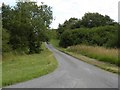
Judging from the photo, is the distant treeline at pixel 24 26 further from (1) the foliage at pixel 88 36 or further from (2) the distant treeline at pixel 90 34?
(1) the foliage at pixel 88 36

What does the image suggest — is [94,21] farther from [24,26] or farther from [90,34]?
[24,26]

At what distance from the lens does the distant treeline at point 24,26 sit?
5062 centimetres

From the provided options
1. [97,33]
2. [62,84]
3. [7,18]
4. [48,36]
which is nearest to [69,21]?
[97,33]

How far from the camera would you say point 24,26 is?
52.1m

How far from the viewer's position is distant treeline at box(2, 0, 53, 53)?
1993 inches

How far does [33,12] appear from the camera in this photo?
2308 inches

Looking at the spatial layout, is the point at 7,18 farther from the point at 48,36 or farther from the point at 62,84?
the point at 62,84

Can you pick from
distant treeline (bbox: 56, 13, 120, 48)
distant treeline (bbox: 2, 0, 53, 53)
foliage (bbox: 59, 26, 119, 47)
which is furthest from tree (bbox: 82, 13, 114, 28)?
distant treeline (bbox: 2, 0, 53, 53)

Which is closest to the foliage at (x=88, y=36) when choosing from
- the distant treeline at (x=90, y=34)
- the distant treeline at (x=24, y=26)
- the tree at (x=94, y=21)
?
the distant treeline at (x=90, y=34)

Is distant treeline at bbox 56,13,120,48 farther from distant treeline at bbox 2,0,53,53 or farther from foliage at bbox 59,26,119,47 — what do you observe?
distant treeline at bbox 2,0,53,53

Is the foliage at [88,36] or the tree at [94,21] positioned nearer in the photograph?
the foliage at [88,36]

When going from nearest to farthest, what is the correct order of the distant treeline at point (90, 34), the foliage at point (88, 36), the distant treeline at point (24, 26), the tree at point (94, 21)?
the distant treeline at point (24, 26) < the distant treeline at point (90, 34) < the foliage at point (88, 36) < the tree at point (94, 21)

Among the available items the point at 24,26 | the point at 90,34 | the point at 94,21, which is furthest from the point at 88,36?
the point at 24,26

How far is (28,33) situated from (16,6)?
202 inches
